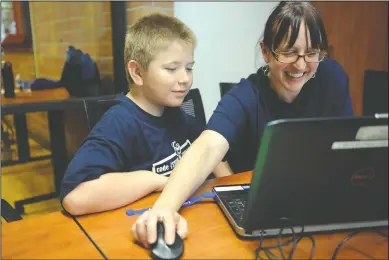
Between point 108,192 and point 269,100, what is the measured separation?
1.88ft

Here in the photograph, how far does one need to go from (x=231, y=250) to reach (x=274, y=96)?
60 cm

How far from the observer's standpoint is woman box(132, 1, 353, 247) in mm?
824

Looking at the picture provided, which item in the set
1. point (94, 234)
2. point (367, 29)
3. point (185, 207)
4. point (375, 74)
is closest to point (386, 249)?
point (185, 207)

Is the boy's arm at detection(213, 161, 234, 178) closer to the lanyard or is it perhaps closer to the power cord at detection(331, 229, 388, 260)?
the lanyard

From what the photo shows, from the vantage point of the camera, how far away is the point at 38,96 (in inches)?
97.2

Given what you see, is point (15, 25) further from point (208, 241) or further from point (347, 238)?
point (347, 238)

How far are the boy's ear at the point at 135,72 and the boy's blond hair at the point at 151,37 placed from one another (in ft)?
0.04

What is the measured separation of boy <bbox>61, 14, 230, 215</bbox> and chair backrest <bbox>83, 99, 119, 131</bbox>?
0.08 m

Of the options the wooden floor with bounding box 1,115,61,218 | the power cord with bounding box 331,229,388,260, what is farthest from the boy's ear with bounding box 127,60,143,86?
the wooden floor with bounding box 1,115,61,218

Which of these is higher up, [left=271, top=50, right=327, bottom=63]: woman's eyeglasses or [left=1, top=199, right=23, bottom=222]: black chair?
[left=271, top=50, right=327, bottom=63]: woman's eyeglasses

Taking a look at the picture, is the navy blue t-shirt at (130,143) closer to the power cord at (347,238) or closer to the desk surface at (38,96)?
the power cord at (347,238)

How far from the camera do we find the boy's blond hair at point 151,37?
116 centimetres

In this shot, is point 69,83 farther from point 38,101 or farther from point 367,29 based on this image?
point 367,29

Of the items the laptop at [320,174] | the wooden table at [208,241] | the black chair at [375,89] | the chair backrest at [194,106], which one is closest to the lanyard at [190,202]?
the wooden table at [208,241]
